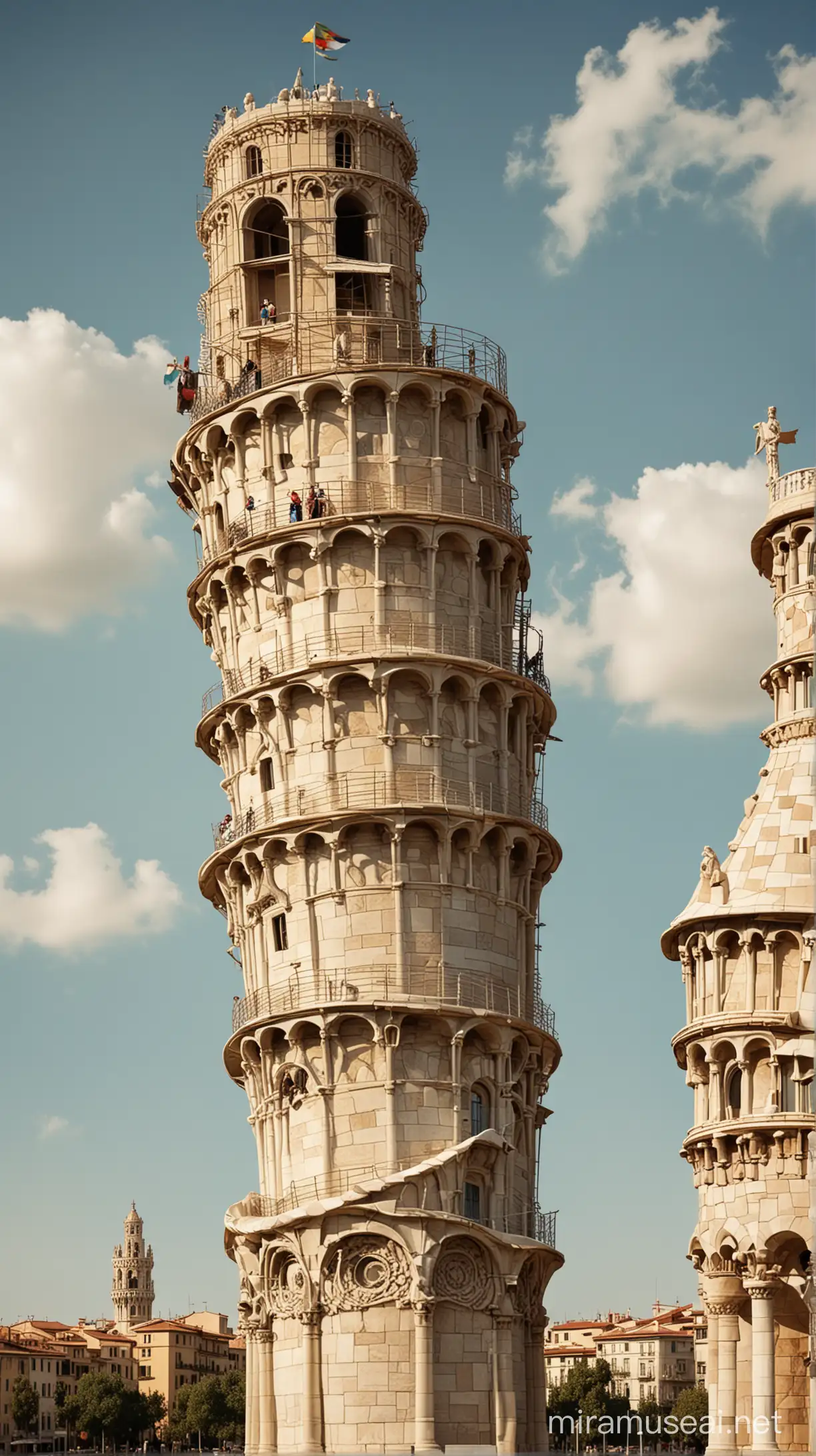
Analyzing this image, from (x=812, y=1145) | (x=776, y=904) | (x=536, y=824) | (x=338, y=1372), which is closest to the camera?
(x=812, y=1145)

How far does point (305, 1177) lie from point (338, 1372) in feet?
17.5

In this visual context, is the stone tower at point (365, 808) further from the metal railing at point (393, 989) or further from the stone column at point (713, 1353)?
the stone column at point (713, 1353)

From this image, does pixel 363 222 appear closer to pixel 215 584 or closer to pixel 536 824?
pixel 215 584

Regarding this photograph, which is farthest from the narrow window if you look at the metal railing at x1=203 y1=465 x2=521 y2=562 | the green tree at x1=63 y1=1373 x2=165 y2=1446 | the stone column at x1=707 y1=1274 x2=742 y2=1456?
the green tree at x1=63 y1=1373 x2=165 y2=1446

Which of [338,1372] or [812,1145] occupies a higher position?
[812,1145]

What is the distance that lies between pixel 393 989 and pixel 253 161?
27494mm

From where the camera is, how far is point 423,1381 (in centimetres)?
5838

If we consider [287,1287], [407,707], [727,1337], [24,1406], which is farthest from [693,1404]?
[727,1337]

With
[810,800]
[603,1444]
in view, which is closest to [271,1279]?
[810,800]

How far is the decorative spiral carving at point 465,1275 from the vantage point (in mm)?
59969

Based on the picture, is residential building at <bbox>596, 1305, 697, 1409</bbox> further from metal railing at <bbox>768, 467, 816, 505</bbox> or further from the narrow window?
metal railing at <bbox>768, 467, 816, 505</bbox>

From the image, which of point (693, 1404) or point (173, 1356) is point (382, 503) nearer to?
point (693, 1404)

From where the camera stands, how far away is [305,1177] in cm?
6184

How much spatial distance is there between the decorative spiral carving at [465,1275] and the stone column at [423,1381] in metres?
1.19
